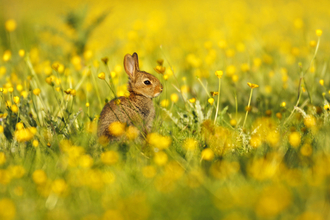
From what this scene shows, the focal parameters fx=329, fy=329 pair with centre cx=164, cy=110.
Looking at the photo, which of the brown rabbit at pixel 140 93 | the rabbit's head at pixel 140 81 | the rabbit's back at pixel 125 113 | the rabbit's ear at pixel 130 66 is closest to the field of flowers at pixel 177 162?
the rabbit's back at pixel 125 113

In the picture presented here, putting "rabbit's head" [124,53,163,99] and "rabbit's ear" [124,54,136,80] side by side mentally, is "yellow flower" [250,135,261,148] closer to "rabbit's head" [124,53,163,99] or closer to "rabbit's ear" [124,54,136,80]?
"rabbit's head" [124,53,163,99]

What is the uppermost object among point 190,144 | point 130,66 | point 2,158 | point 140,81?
point 130,66

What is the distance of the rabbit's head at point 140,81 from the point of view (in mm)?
3713

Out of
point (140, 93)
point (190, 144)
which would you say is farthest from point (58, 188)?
point (140, 93)

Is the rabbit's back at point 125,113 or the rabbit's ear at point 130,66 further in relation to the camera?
the rabbit's ear at point 130,66

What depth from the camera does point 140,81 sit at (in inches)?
148

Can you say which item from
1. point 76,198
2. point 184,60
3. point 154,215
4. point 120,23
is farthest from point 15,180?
point 120,23

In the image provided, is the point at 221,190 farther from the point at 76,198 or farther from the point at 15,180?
the point at 15,180

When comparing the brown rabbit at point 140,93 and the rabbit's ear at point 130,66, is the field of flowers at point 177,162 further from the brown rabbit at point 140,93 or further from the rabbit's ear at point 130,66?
the rabbit's ear at point 130,66

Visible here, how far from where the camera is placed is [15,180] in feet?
7.67

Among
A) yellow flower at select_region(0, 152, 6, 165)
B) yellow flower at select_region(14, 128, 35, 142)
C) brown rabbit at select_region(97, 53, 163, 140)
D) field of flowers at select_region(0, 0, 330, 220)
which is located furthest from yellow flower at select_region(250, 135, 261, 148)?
yellow flower at select_region(0, 152, 6, 165)

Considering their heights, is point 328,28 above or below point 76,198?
above

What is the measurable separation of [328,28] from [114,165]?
639 cm

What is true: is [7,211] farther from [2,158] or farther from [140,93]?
[140,93]
